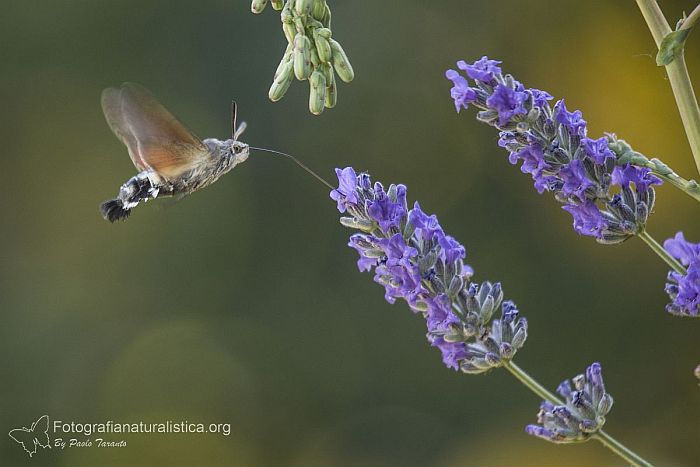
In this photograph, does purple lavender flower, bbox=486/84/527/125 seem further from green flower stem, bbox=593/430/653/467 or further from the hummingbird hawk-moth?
the hummingbird hawk-moth

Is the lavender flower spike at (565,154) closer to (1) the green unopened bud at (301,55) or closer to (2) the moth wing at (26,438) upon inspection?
(1) the green unopened bud at (301,55)

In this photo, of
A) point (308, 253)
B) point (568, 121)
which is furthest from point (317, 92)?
point (308, 253)

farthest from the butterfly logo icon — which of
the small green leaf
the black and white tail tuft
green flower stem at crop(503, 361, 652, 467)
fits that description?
the small green leaf

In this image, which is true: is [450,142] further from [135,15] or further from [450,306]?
[450,306]

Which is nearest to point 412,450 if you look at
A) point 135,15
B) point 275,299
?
point 275,299

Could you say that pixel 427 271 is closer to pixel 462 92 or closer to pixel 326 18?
pixel 462 92
